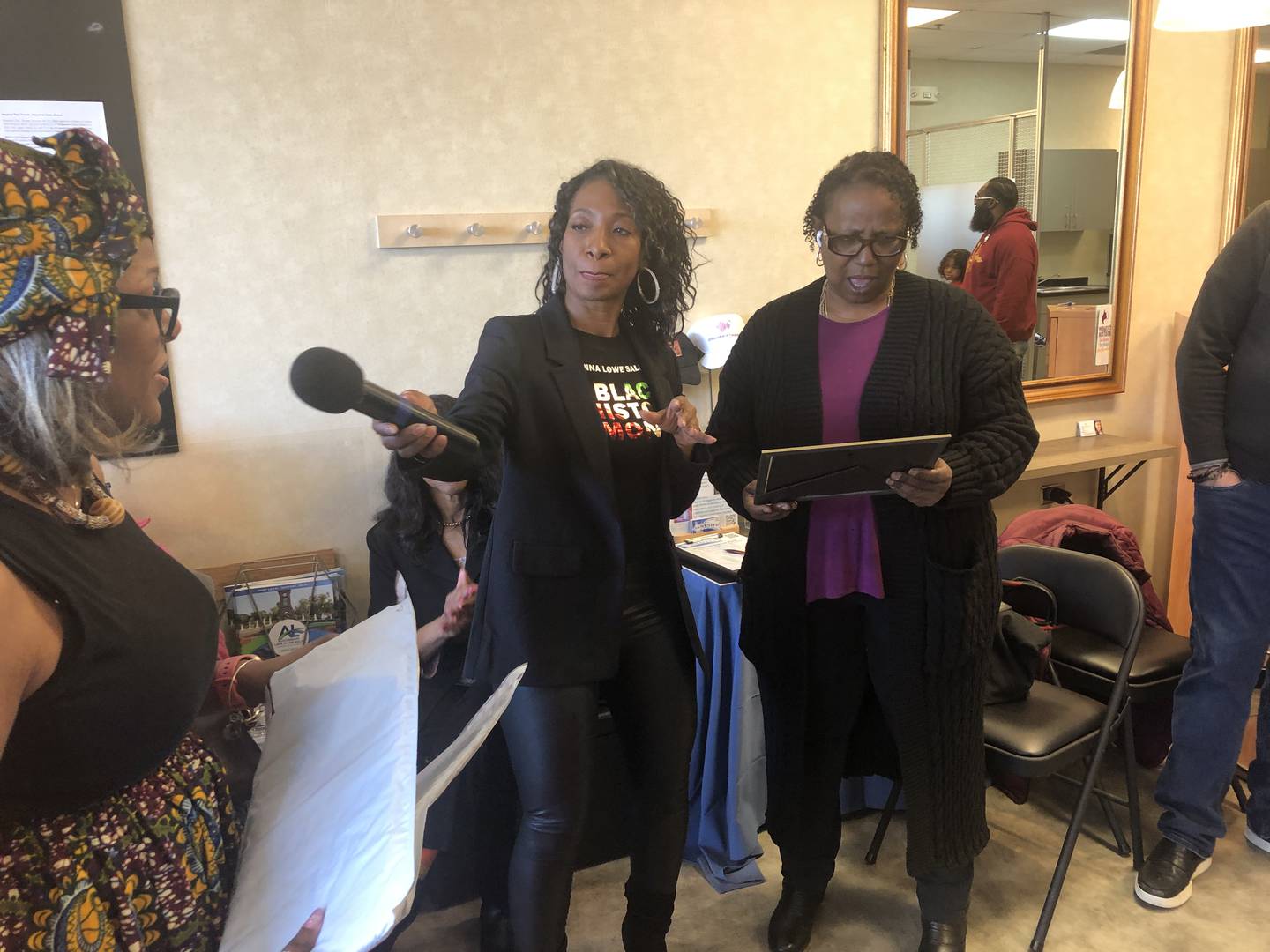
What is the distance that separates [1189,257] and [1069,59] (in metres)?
0.99

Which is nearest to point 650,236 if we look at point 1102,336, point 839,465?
point 839,465

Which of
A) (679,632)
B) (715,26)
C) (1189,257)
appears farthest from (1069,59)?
(679,632)

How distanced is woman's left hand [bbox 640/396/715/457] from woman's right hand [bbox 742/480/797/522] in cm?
17

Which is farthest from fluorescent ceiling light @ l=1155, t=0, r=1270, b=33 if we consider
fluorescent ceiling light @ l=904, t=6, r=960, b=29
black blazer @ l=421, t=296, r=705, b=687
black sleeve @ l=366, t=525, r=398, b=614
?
black sleeve @ l=366, t=525, r=398, b=614

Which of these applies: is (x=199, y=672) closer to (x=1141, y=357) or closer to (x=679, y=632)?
(x=679, y=632)

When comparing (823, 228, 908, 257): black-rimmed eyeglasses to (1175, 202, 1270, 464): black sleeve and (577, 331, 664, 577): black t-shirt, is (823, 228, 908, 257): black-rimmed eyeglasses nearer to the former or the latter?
(577, 331, 664, 577): black t-shirt

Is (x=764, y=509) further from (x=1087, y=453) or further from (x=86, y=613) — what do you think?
(x=1087, y=453)

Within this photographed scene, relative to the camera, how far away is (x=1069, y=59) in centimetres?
309

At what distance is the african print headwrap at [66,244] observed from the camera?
599mm

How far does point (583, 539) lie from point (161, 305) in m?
0.74

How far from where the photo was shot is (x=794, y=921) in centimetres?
180

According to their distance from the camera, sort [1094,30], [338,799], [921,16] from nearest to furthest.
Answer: [338,799] < [921,16] < [1094,30]

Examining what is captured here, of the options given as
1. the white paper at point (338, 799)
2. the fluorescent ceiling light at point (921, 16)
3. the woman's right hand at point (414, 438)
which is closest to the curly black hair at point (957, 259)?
the fluorescent ceiling light at point (921, 16)

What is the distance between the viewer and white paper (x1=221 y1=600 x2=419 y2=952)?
66cm
